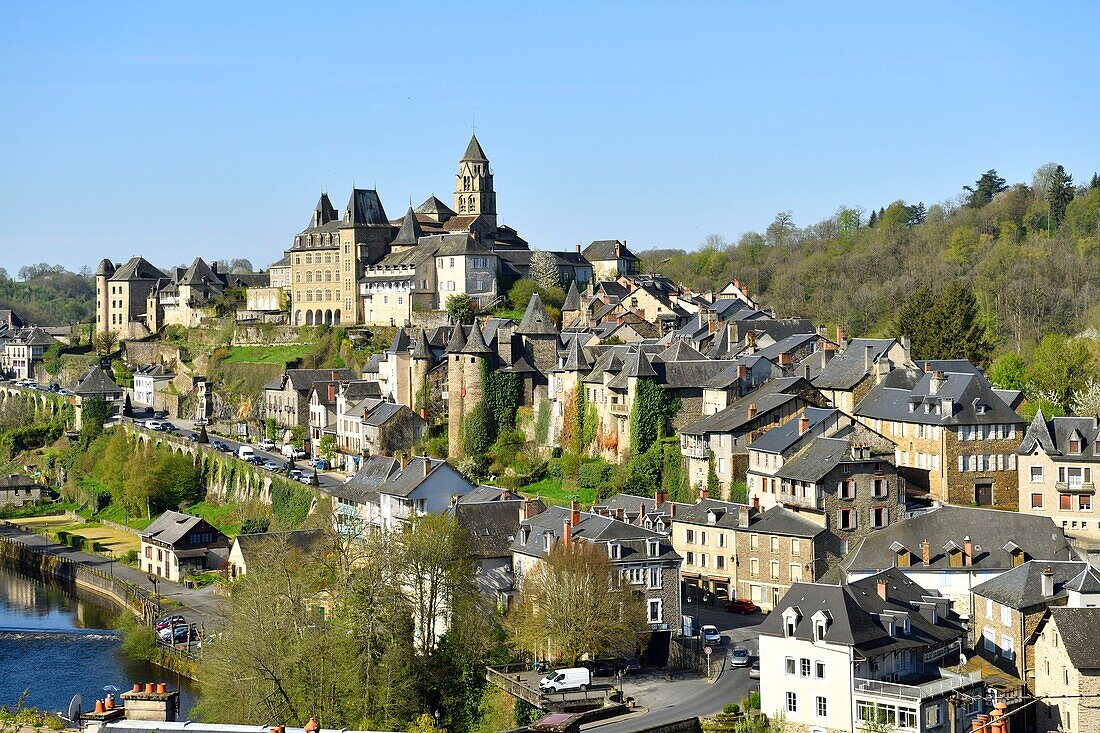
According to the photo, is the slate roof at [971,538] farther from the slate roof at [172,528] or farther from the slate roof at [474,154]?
the slate roof at [474,154]

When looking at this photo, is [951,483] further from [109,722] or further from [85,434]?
[85,434]

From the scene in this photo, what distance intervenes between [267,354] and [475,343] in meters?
30.1

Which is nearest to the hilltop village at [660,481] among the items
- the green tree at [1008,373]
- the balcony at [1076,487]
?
the balcony at [1076,487]

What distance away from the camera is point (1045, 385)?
202 feet

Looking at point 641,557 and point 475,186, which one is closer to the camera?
point 641,557

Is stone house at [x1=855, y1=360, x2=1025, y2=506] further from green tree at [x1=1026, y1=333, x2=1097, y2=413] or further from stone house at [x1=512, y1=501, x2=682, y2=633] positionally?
stone house at [x1=512, y1=501, x2=682, y2=633]

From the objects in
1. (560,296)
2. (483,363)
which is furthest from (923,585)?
(560,296)

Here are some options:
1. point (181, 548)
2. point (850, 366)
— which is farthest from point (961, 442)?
point (181, 548)

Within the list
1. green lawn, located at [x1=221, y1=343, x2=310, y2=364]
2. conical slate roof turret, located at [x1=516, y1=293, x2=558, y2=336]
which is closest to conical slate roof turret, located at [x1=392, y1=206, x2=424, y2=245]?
green lawn, located at [x1=221, y1=343, x2=310, y2=364]

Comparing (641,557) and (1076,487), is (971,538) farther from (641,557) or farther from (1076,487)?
(641,557)

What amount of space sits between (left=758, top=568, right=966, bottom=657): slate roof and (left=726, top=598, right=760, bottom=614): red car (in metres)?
9.22

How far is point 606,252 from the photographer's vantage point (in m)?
99.3

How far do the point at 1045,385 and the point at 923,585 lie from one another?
22955 millimetres

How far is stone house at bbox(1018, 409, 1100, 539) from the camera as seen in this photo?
156ft
